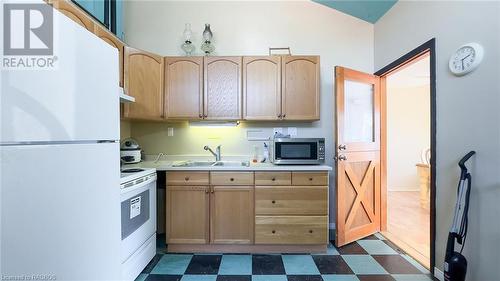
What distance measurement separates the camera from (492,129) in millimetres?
1429

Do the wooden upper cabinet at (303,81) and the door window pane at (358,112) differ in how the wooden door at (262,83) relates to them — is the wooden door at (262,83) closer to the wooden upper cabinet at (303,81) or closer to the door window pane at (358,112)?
the wooden upper cabinet at (303,81)

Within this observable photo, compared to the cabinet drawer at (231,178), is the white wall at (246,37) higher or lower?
higher

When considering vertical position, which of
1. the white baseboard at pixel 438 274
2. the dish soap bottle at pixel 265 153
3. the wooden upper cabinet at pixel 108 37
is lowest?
the white baseboard at pixel 438 274

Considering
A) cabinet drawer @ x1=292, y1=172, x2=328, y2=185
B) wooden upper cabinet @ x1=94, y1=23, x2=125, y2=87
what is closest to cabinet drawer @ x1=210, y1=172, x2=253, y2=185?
cabinet drawer @ x1=292, y1=172, x2=328, y2=185

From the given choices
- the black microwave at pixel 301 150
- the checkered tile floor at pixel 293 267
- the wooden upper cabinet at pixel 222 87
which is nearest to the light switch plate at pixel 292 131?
the black microwave at pixel 301 150

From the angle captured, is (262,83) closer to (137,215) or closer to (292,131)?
(292,131)

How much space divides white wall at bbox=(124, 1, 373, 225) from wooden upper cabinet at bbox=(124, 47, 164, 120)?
428 mm

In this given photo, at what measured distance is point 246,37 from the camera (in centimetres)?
283

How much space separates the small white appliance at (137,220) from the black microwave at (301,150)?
1262 millimetres

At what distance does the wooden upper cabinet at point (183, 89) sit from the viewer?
2516 millimetres

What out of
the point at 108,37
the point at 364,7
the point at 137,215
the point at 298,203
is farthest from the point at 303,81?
the point at 137,215

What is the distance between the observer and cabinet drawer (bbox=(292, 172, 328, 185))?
7.35 ft

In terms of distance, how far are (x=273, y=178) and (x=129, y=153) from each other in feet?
5.01

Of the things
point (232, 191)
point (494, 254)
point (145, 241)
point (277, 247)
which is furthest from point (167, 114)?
point (494, 254)
